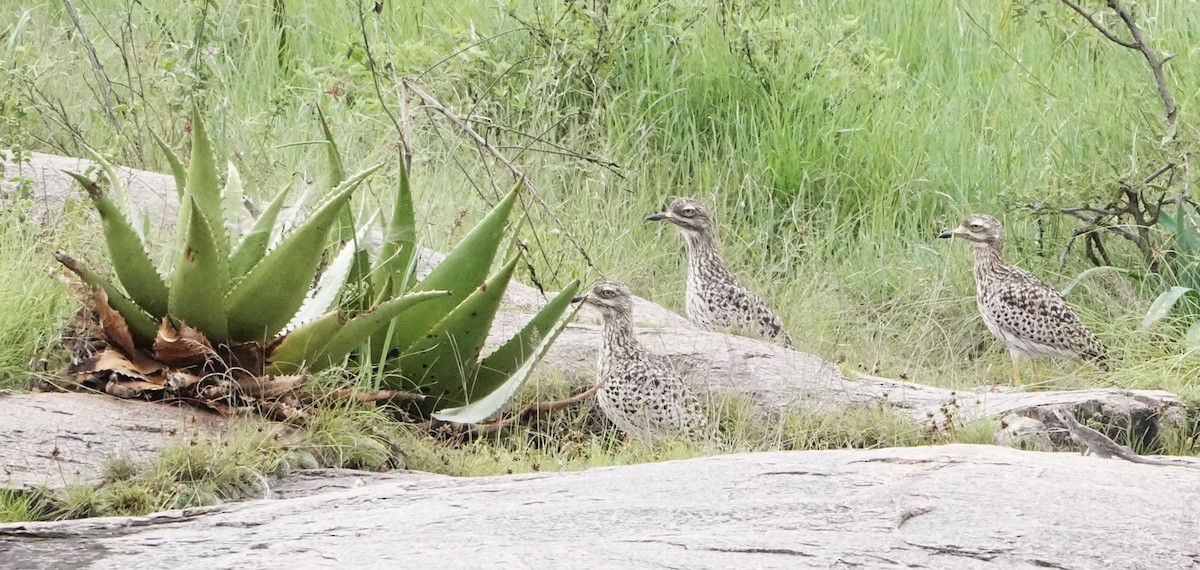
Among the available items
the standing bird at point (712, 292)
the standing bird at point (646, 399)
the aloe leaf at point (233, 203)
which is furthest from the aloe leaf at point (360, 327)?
the standing bird at point (712, 292)

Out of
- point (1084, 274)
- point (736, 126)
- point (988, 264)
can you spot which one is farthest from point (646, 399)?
point (736, 126)

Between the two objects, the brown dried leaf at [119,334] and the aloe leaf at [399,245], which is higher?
the aloe leaf at [399,245]

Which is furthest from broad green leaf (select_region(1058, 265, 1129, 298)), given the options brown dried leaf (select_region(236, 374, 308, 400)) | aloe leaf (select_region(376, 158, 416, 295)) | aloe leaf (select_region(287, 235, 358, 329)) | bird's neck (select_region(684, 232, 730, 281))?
brown dried leaf (select_region(236, 374, 308, 400))

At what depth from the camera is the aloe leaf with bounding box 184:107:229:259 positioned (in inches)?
218

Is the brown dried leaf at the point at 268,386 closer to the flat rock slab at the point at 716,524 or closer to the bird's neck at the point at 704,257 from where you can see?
the flat rock slab at the point at 716,524

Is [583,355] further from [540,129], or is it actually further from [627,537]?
[627,537]

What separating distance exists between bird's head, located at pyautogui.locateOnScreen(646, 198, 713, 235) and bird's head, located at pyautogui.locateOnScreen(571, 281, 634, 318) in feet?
5.04

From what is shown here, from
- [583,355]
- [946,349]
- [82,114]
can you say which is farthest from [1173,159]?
[82,114]

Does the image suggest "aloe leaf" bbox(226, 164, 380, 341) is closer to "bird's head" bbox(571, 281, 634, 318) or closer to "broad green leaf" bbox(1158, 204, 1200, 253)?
"bird's head" bbox(571, 281, 634, 318)

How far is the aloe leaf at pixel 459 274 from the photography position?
5.93 metres

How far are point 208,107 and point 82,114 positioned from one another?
2.94ft

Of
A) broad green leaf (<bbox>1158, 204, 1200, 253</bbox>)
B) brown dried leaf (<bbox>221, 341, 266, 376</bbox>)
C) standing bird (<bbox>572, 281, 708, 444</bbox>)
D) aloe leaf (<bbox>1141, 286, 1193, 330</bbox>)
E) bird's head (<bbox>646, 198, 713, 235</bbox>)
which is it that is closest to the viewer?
brown dried leaf (<bbox>221, 341, 266, 376</bbox>)

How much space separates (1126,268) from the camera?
8.55m

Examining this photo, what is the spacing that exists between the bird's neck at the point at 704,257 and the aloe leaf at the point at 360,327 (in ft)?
9.11
